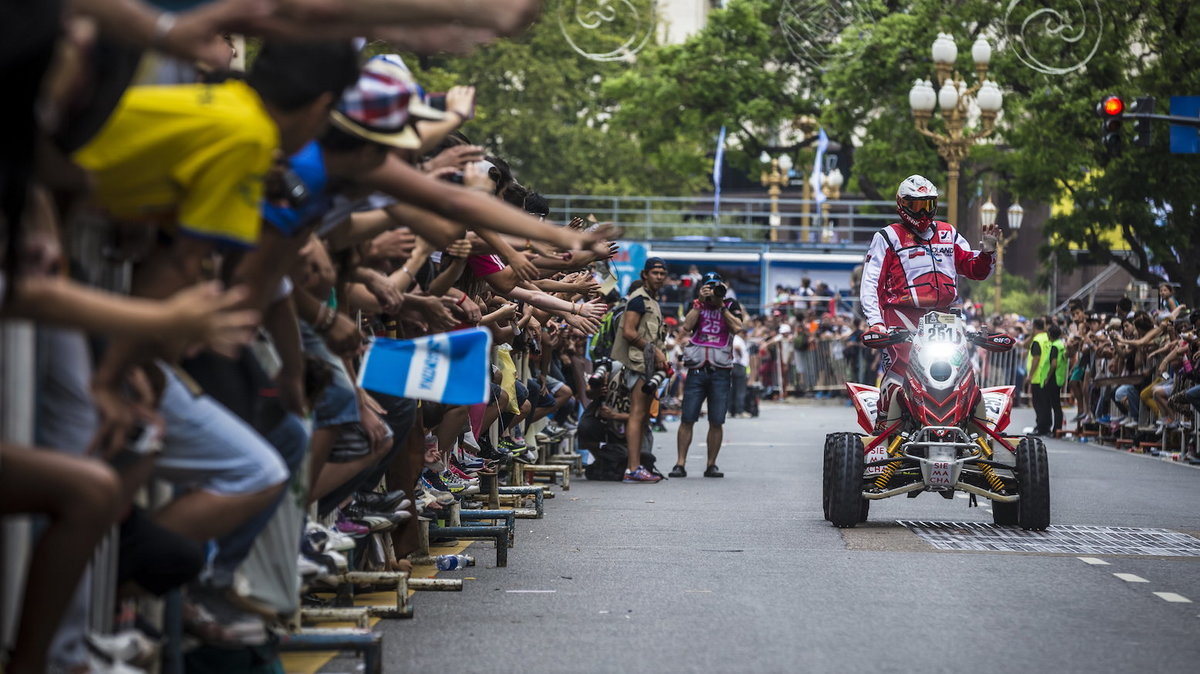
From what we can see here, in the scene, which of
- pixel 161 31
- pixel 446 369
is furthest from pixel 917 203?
pixel 161 31

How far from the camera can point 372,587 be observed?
30.4 ft

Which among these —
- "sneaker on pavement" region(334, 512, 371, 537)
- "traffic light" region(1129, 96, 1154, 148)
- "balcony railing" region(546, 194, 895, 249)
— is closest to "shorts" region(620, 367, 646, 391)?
"sneaker on pavement" region(334, 512, 371, 537)

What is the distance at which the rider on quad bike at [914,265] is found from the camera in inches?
538

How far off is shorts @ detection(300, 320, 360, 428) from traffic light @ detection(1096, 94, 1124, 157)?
19843 mm

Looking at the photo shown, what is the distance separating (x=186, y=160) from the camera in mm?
4988

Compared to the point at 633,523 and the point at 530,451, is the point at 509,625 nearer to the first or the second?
the point at 633,523

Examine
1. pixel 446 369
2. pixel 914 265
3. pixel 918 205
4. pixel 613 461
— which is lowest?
pixel 613 461

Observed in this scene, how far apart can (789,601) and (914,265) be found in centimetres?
480

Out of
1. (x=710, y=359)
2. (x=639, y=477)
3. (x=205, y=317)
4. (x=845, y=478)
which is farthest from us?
(x=710, y=359)

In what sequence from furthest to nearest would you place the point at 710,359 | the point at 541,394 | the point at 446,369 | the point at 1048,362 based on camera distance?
1. the point at 1048,362
2. the point at 710,359
3. the point at 541,394
4. the point at 446,369

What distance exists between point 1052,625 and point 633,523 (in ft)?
17.6

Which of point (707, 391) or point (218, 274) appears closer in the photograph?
point (218, 274)

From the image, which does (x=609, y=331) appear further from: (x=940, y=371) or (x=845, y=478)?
(x=845, y=478)

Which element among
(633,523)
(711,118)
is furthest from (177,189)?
(711,118)
